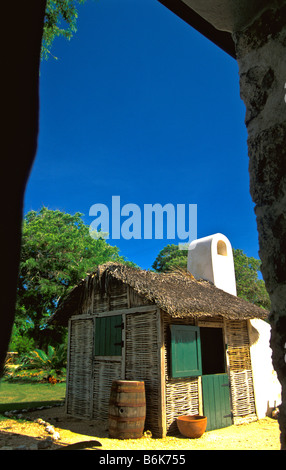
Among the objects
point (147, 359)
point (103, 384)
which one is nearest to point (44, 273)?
point (103, 384)

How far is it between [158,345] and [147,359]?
0.56 metres

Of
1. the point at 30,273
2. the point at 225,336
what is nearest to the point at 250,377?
the point at 225,336

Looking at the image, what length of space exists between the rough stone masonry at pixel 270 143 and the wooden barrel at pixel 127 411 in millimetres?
6876

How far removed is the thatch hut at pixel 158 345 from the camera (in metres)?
7.42

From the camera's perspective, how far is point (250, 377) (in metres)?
9.32

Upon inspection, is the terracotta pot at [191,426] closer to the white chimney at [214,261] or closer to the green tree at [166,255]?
the white chimney at [214,261]

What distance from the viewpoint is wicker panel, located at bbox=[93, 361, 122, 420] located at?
27.7ft

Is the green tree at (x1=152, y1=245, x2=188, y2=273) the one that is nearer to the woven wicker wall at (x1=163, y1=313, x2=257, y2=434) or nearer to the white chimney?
the white chimney

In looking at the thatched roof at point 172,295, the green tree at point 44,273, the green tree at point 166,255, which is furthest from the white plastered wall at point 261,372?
the green tree at point 166,255

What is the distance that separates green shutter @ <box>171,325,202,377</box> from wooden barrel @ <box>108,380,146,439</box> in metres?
0.96

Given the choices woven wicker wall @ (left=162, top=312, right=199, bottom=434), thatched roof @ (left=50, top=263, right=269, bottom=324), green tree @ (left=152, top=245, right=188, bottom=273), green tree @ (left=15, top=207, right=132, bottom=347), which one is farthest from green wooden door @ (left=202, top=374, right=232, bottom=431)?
green tree @ (left=152, top=245, right=188, bottom=273)

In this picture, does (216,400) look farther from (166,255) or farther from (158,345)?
(166,255)

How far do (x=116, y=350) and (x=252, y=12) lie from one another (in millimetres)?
8406

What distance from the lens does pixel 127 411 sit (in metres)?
→ 6.87
